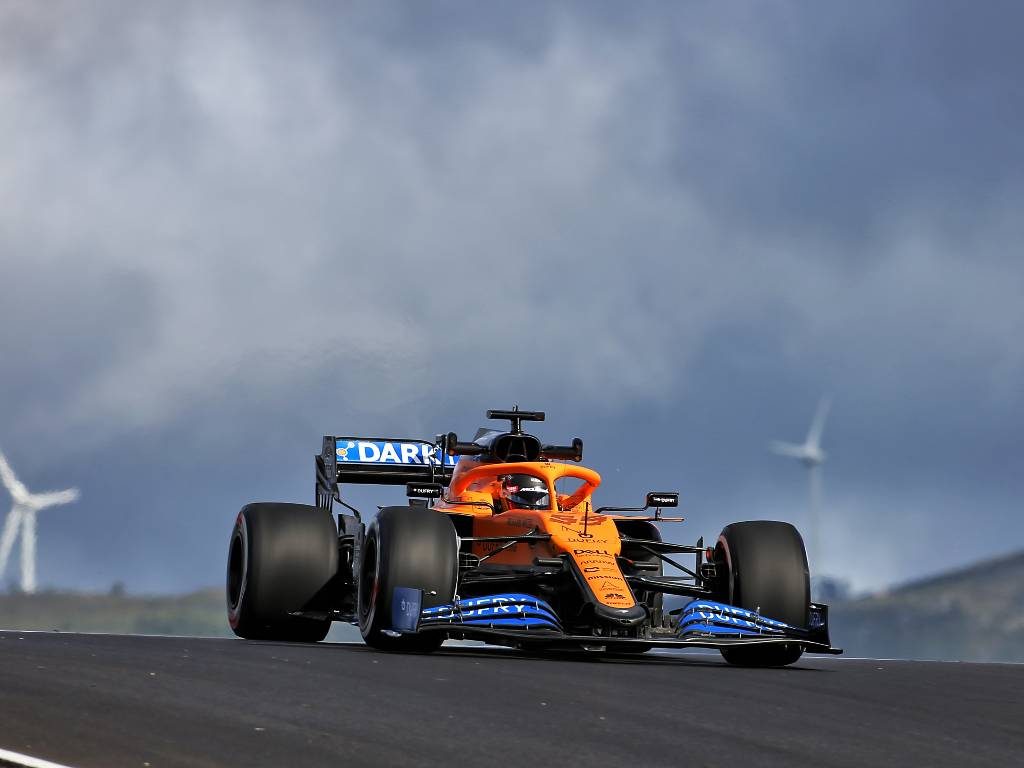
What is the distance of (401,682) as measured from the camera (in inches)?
598

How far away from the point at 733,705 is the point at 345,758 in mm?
4609

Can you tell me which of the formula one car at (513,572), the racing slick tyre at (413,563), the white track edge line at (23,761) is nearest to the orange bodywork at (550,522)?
the formula one car at (513,572)

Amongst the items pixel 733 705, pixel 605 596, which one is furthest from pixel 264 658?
pixel 733 705

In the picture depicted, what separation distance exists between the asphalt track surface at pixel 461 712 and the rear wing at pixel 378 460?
833 cm

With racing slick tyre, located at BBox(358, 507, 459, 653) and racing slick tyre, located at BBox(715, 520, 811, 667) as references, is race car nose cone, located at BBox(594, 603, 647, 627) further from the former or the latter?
racing slick tyre, located at BBox(715, 520, 811, 667)

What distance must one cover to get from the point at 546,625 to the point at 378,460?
8.50m

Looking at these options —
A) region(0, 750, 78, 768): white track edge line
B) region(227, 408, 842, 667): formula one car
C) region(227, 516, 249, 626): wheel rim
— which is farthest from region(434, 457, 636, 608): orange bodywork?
region(0, 750, 78, 768): white track edge line

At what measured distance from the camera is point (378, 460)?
88.9ft

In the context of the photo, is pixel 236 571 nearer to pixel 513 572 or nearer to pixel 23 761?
pixel 513 572

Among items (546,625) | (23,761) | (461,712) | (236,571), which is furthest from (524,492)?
(23,761)

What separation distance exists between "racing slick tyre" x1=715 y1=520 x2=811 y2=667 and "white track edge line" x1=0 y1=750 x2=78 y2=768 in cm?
1136

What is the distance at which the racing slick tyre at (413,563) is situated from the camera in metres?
19.5

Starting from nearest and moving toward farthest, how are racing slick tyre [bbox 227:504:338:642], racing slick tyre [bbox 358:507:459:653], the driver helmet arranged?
racing slick tyre [bbox 358:507:459:653]
the driver helmet
racing slick tyre [bbox 227:504:338:642]

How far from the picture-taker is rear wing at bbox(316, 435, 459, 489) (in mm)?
27000
